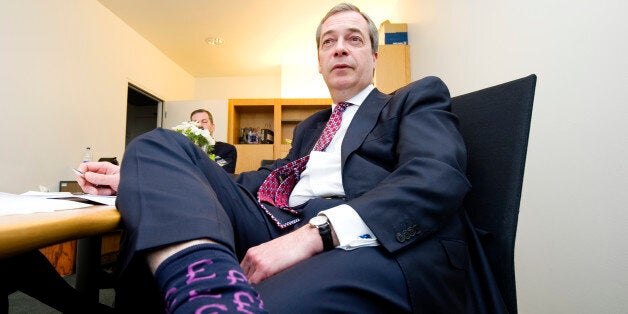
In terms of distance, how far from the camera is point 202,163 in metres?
0.74

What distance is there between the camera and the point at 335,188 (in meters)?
0.98

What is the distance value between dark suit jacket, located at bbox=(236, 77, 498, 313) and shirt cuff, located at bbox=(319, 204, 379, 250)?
0.07 feet

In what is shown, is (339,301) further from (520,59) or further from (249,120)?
(249,120)

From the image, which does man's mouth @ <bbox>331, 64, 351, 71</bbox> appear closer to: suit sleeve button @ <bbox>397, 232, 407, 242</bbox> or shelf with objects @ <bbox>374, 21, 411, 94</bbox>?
suit sleeve button @ <bbox>397, 232, 407, 242</bbox>

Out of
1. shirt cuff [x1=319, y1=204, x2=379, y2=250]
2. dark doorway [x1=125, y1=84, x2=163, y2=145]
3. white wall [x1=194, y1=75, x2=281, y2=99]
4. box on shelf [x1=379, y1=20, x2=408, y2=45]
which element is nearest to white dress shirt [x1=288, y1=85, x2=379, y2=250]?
→ shirt cuff [x1=319, y1=204, x2=379, y2=250]

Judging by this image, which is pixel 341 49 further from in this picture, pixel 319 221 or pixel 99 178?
pixel 99 178

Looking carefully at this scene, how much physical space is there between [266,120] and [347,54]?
14.2 feet

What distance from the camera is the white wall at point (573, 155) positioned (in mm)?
1046

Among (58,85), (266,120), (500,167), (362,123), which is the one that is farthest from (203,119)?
(500,167)

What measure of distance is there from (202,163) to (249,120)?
193 inches

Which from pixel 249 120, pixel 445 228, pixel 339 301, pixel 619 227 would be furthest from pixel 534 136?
pixel 249 120

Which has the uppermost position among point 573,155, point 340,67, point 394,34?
point 394,34

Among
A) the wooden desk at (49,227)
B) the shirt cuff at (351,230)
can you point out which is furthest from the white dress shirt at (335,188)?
the wooden desk at (49,227)

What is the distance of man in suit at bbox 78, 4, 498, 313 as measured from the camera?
0.48 m
